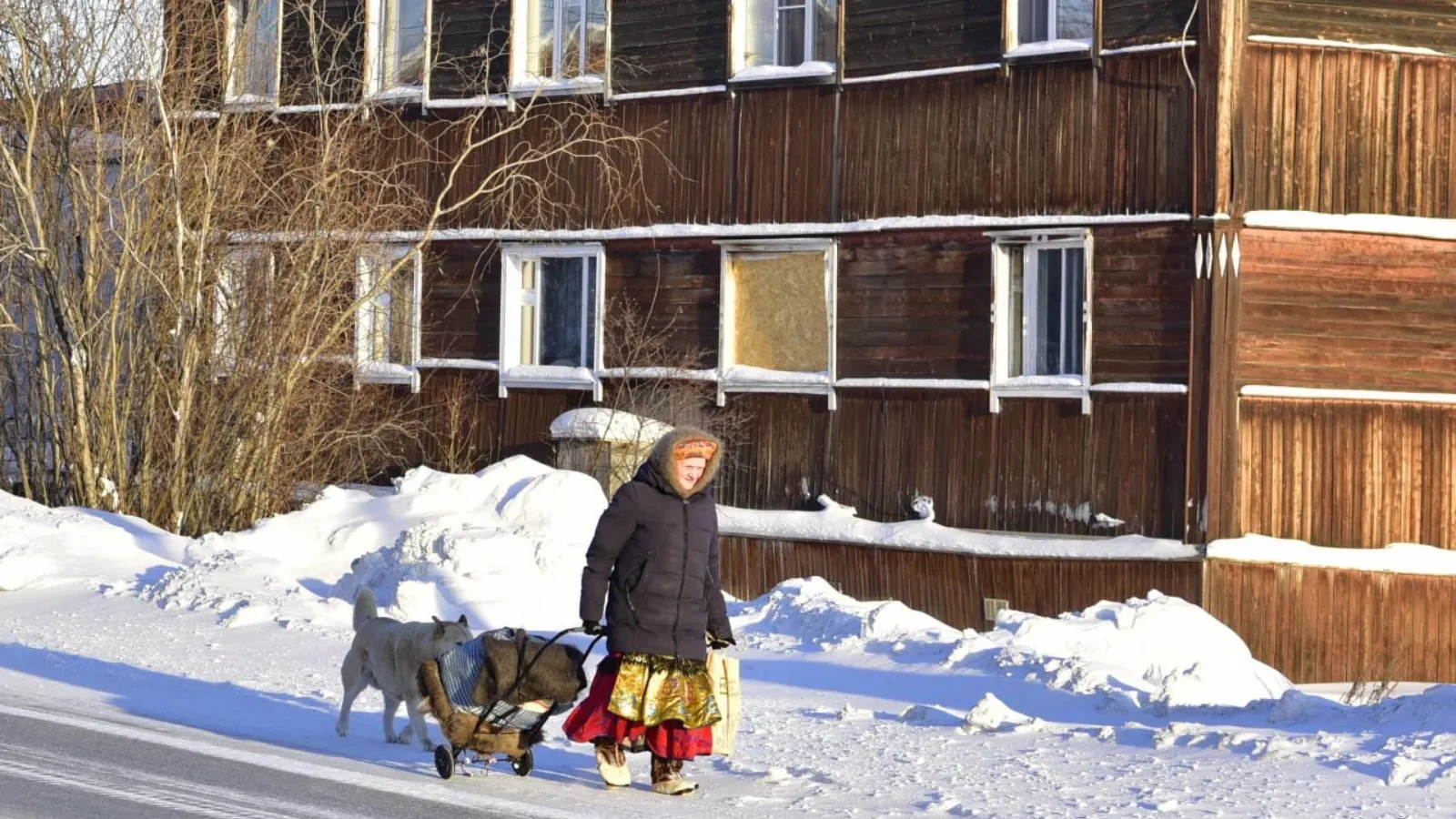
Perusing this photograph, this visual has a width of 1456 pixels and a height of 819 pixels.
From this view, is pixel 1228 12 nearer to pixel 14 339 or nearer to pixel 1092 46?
pixel 1092 46

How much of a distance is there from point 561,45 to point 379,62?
2543 mm

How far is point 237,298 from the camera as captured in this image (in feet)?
73.4

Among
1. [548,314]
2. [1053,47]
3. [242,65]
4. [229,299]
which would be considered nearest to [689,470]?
[1053,47]

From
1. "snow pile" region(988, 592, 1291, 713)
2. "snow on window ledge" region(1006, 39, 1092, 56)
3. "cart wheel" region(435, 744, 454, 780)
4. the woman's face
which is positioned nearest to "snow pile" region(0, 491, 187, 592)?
"snow pile" region(988, 592, 1291, 713)

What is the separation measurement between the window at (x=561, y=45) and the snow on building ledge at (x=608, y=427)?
3.87 m

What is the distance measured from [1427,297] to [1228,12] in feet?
10.8

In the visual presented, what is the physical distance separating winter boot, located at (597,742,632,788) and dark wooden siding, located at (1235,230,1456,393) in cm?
1073

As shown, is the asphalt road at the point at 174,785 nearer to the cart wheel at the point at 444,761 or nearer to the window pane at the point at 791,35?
the cart wheel at the point at 444,761

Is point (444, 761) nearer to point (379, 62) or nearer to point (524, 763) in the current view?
point (524, 763)

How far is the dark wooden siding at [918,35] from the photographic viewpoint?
20.2m

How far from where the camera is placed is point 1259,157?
18.9 metres

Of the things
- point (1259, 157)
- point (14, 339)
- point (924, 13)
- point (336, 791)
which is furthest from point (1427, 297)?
point (14, 339)

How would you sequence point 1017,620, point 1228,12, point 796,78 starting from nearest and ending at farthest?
1. point 1017,620
2. point 1228,12
3. point 796,78

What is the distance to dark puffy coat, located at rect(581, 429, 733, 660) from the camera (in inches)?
373
